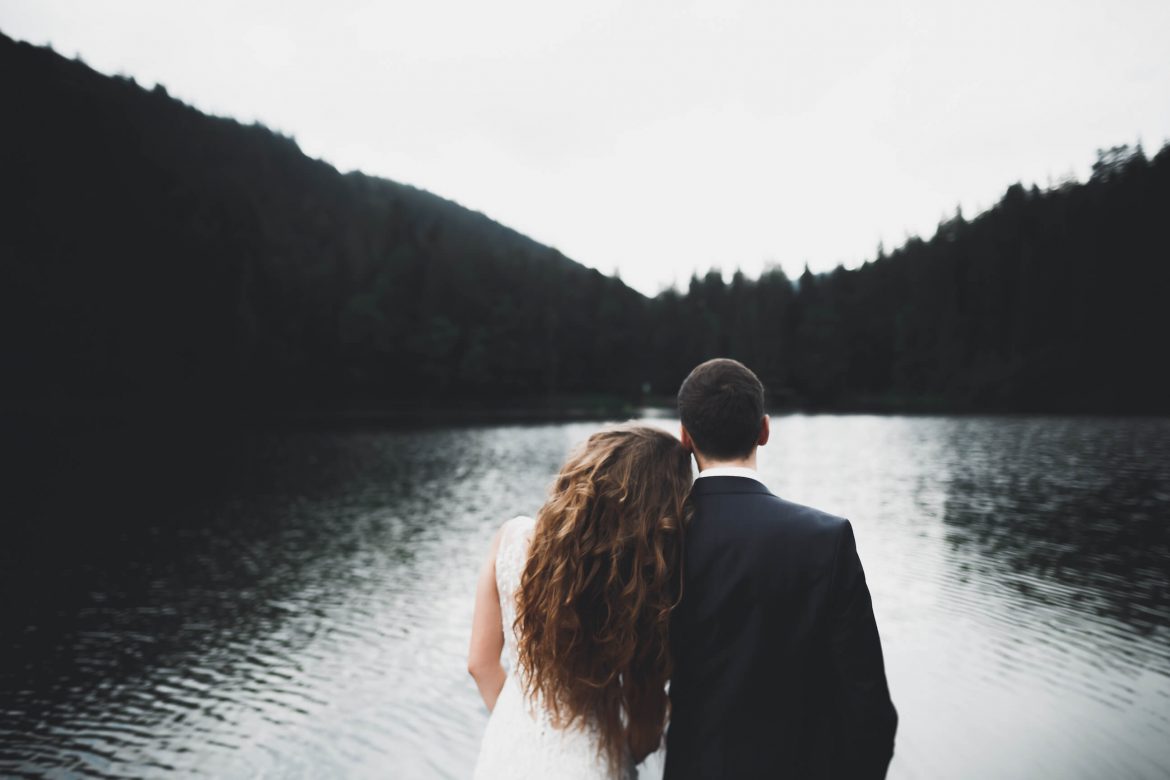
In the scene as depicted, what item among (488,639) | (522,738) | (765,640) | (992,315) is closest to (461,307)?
(992,315)

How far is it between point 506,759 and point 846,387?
100608 mm

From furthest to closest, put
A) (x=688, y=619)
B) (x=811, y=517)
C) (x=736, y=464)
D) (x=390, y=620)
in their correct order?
1. (x=390, y=620)
2. (x=736, y=464)
3. (x=688, y=619)
4. (x=811, y=517)

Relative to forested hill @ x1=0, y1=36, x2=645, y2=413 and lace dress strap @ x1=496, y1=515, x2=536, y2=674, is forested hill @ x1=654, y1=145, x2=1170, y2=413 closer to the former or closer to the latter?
forested hill @ x1=0, y1=36, x2=645, y2=413

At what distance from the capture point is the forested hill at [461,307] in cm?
5712

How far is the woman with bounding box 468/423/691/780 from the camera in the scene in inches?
73.2

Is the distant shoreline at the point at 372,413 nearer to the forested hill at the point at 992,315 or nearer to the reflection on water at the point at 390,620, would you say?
the forested hill at the point at 992,315

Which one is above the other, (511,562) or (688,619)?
(511,562)

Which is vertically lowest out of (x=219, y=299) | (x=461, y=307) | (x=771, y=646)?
(x=771, y=646)

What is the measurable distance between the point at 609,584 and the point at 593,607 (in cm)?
11

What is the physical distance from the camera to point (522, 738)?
6.57 feet

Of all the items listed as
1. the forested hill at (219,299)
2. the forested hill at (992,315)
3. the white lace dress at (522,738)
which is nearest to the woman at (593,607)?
the white lace dress at (522,738)

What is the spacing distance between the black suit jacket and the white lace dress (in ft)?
0.81

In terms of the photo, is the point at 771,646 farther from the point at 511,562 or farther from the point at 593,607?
the point at 511,562

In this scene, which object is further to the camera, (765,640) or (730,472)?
(730,472)
